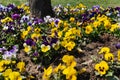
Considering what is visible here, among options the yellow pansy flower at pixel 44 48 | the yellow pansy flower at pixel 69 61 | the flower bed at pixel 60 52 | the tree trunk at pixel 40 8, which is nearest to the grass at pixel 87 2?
the tree trunk at pixel 40 8

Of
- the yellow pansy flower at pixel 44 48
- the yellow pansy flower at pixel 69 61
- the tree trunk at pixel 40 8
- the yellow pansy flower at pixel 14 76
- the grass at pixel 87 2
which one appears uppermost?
the grass at pixel 87 2

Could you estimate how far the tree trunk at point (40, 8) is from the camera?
8560 millimetres

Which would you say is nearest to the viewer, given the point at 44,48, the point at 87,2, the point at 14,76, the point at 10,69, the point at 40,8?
the point at 14,76

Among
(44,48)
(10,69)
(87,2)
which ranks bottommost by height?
(10,69)

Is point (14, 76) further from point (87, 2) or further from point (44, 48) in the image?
point (87, 2)

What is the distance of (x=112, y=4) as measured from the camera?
13.9 metres

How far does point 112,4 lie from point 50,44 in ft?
28.8

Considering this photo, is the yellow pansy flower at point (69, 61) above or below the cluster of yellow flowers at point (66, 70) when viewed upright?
above

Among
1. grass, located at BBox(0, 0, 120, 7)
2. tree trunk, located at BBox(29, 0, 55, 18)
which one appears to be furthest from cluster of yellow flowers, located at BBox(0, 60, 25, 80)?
grass, located at BBox(0, 0, 120, 7)

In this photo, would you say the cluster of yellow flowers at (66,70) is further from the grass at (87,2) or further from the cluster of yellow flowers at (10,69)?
the grass at (87,2)

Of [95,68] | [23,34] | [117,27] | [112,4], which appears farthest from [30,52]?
[112,4]

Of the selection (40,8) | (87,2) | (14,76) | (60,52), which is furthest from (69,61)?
(87,2)

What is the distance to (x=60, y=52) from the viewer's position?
562 cm

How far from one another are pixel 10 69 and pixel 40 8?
4154 mm
